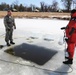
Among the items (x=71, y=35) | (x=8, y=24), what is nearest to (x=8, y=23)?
(x=8, y=24)

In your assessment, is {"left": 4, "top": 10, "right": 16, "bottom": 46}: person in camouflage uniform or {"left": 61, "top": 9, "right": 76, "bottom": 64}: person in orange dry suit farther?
{"left": 4, "top": 10, "right": 16, "bottom": 46}: person in camouflage uniform

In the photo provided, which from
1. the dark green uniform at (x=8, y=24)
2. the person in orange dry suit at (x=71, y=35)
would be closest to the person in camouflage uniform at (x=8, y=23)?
the dark green uniform at (x=8, y=24)

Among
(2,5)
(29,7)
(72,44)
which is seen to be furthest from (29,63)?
(2,5)

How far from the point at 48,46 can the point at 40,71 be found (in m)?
2.36

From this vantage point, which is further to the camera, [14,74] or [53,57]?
[53,57]

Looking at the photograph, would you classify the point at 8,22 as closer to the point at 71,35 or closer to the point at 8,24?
the point at 8,24

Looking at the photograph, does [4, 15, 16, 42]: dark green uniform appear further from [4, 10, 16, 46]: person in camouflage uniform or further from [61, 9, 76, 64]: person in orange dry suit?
[61, 9, 76, 64]: person in orange dry suit

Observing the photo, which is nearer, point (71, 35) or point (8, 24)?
point (71, 35)

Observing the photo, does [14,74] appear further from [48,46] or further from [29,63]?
[48,46]

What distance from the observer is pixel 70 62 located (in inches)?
194

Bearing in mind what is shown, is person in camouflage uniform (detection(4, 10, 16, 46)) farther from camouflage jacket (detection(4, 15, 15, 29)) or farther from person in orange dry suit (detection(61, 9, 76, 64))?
person in orange dry suit (detection(61, 9, 76, 64))

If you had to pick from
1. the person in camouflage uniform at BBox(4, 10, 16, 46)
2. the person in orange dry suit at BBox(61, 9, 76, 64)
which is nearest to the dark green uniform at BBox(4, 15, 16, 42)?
the person in camouflage uniform at BBox(4, 10, 16, 46)

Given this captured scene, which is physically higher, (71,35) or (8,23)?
(8,23)

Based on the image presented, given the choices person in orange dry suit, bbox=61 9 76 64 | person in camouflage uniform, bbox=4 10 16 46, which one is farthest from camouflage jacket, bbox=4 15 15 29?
person in orange dry suit, bbox=61 9 76 64
